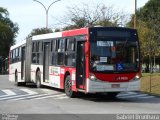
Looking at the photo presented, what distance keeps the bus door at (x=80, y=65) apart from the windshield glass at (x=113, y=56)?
715 millimetres

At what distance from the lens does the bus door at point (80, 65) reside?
1977 centimetres

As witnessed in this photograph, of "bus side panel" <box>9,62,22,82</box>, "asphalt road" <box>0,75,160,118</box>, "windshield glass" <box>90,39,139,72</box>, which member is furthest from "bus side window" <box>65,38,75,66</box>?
"bus side panel" <box>9,62,22,82</box>

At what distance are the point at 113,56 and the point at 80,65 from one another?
5.00ft

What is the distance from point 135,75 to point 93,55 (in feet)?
6.14

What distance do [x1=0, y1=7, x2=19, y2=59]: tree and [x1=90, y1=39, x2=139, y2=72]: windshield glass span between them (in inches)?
3479

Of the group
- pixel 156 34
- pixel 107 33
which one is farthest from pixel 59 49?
pixel 156 34

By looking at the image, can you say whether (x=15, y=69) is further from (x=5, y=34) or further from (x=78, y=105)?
(x=5, y=34)

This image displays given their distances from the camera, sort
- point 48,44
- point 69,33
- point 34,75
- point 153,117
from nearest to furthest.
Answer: point 153,117 → point 69,33 → point 48,44 → point 34,75

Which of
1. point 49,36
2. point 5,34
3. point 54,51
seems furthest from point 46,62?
point 5,34

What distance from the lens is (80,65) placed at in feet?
65.9

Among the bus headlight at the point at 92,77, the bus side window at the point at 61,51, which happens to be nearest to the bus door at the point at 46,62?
the bus side window at the point at 61,51

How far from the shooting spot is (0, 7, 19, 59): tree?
107 m

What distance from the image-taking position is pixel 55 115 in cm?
1462

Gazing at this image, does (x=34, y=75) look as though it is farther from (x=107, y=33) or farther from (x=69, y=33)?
(x=107, y=33)
